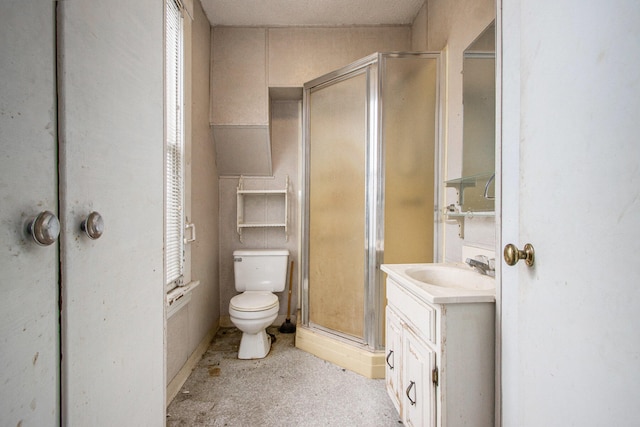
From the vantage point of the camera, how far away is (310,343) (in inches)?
86.8

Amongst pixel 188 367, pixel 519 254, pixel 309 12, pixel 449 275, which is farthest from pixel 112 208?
pixel 309 12

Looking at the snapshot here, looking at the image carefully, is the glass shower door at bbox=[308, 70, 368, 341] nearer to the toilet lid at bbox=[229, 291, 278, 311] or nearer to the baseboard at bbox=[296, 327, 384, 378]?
the baseboard at bbox=[296, 327, 384, 378]

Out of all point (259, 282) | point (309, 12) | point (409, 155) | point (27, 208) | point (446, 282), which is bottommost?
point (259, 282)

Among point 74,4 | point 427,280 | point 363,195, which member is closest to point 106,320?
point 74,4

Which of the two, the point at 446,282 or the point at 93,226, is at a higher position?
the point at 93,226

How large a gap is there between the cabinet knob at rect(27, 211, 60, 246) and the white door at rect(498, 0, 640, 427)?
989 mm

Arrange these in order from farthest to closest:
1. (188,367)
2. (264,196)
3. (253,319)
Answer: (264,196) < (253,319) < (188,367)

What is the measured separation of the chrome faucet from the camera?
123 centimetres

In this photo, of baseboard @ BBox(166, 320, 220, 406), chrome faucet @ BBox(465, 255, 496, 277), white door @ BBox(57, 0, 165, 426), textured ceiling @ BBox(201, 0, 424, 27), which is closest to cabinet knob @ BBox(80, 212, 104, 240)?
white door @ BBox(57, 0, 165, 426)

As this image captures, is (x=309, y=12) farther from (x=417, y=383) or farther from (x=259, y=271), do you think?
(x=417, y=383)

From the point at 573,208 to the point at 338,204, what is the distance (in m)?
1.60

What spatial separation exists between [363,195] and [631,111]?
1.52 meters

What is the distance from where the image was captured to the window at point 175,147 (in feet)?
5.53

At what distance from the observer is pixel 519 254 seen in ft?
2.45
